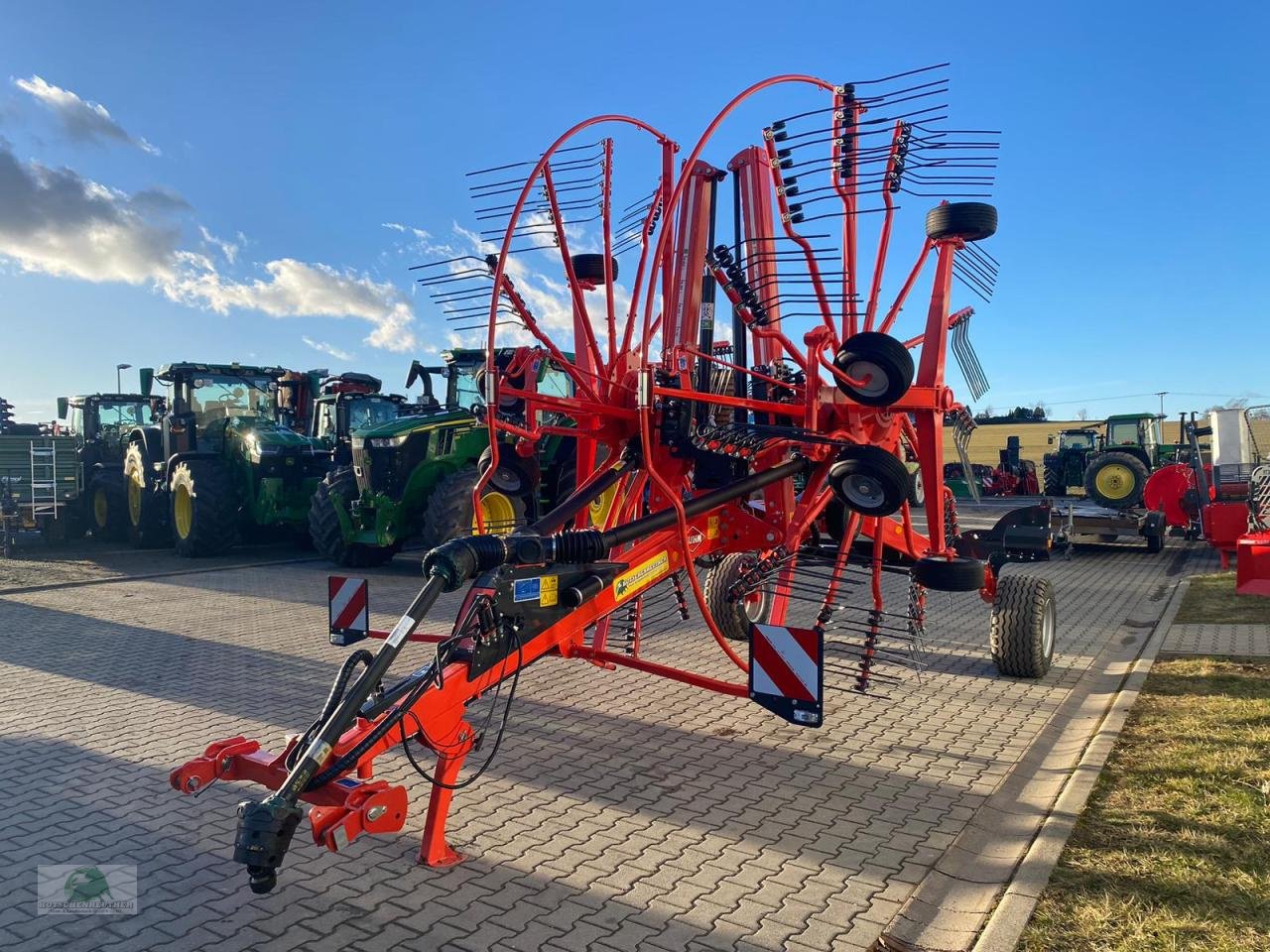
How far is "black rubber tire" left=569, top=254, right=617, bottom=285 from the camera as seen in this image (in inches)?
254

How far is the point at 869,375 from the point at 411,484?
23.8ft

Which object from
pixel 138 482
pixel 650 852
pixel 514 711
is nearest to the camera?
pixel 650 852

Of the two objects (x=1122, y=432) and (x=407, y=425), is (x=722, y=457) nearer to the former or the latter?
(x=407, y=425)

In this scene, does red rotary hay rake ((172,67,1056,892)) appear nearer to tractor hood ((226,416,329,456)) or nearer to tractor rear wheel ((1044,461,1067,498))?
tractor hood ((226,416,329,456))

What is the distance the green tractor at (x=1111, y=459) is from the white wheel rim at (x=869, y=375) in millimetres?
12683

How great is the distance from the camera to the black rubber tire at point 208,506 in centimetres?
1319

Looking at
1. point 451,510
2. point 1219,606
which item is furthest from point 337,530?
point 1219,606

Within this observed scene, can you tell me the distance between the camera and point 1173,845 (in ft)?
12.2

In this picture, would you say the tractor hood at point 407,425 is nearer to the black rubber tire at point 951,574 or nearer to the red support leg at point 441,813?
the black rubber tire at point 951,574

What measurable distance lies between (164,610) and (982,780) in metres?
8.00

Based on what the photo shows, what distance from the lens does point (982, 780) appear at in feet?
15.3

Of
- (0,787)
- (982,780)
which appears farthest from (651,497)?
(0,787)

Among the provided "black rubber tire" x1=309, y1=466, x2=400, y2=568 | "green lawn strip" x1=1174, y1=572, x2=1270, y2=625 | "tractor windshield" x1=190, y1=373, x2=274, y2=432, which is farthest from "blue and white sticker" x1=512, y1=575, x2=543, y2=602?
"tractor windshield" x1=190, y1=373, x2=274, y2=432

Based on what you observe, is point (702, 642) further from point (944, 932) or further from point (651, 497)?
point (944, 932)
